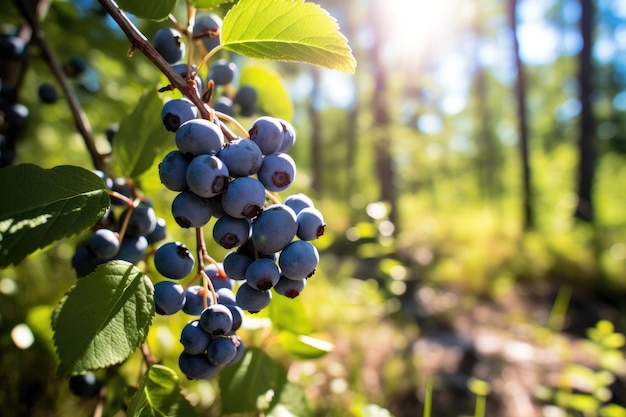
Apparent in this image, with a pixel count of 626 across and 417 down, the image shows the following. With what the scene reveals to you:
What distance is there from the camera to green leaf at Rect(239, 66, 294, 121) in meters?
1.07

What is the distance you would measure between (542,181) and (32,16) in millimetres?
20946

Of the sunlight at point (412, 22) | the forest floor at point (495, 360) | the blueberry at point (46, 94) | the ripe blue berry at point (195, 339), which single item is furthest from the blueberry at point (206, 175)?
the sunlight at point (412, 22)

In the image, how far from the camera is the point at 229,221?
62 cm

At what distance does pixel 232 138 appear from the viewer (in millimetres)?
661

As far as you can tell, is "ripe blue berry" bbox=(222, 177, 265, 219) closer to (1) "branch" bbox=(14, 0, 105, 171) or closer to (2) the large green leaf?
(2) the large green leaf

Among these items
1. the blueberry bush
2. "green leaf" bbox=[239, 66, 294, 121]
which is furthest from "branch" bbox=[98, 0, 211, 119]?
"green leaf" bbox=[239, 66, 294, 121]

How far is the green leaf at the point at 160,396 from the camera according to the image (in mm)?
661

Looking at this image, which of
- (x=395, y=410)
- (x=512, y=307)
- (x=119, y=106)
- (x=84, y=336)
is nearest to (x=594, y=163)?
(x=512, y=307)

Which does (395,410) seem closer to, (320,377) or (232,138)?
(320,377)

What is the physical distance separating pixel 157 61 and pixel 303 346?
2.28 feet

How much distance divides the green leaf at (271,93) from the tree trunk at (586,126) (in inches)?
411

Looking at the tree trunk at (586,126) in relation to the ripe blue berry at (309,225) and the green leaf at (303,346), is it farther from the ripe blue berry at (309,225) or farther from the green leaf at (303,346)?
the ripe blue berry at (309,225)

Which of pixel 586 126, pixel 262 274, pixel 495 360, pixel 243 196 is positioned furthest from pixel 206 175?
pixel 586 126

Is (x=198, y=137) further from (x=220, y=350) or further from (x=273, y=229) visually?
(x=220, y=350)
